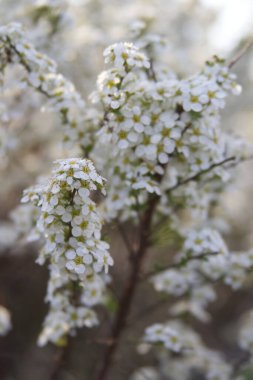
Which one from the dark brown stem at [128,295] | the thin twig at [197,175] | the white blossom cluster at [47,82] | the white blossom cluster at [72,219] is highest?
the white blossom cluster at [47,82]

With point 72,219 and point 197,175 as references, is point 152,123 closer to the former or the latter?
point 197,175

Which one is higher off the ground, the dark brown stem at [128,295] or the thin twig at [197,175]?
the thin twig at [197,175]

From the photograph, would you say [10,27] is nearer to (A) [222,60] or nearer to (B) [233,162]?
(A) [222,60]

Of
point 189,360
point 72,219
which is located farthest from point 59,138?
point 72,219

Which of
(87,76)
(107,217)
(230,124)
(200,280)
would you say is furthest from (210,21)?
(107,217)

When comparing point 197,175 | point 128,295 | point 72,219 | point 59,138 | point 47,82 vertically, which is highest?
point 59,138

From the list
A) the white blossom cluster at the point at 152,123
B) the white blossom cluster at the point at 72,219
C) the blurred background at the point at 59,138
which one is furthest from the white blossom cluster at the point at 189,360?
the white blossom cluster at the point at 72,219

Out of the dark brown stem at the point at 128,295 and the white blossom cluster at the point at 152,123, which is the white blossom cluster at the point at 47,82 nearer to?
the white blossom cluster at the point at 152,123
